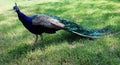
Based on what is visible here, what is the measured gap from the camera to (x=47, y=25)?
17.2ft

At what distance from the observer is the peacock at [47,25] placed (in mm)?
A: 5211

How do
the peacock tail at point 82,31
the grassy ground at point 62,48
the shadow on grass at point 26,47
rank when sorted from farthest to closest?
the peacock tail at point 82,31 → the shadow on grass at point 26,47 → the grassy ground at point 62,48

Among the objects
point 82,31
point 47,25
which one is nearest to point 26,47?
point 47,25

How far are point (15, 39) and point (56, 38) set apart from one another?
1.01m

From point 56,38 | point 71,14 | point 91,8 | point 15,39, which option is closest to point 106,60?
point 56,38

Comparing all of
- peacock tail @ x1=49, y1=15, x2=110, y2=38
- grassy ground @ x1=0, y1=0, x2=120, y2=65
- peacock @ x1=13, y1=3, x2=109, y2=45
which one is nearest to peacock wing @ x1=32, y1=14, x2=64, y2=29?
peacock @ x1=13, y1=3, x2=109, y2=45

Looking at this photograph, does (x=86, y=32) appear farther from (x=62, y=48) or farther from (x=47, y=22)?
(x=47, y=22)

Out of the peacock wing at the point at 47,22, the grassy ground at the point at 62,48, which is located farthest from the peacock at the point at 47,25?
the grassy ground at the point at 62,48

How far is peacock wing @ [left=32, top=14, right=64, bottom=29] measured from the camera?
A: 17.1 feet

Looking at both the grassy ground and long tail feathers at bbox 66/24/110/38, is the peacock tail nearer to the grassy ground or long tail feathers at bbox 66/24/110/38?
long tail feathers at bbox 66/24/110/38

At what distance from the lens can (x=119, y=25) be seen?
254 inches

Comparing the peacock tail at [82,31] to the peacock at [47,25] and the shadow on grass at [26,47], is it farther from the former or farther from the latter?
the shadow on grass at [26,47]

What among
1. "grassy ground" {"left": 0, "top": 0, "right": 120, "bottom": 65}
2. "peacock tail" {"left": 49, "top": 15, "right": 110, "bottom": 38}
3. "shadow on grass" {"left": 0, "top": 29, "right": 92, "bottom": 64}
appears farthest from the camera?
"peacock tail" {"left": 49, "top": 15, "right": 110, "bottom": 38}

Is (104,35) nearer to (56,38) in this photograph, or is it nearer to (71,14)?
(56,38)
